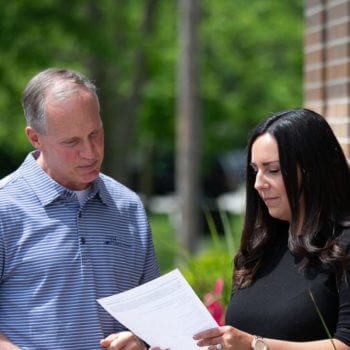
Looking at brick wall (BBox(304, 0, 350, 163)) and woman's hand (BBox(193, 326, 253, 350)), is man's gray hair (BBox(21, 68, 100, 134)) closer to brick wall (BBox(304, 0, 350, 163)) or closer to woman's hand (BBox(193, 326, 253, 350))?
woman's hand (BBox(193, 326, 253, 350))

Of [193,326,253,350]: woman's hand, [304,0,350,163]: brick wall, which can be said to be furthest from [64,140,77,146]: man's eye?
[304,0,350,163]: brick wall

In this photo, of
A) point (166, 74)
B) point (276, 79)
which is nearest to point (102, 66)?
point (166, 74)

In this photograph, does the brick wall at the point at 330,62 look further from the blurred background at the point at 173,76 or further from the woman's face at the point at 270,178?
the blurred background at the point at 173,76

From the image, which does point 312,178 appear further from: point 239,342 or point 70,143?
point 70,143

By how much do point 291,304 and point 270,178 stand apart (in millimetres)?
421

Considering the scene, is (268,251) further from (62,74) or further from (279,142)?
(62,74)

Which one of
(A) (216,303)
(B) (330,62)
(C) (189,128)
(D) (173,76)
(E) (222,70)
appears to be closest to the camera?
(A) (216,303)

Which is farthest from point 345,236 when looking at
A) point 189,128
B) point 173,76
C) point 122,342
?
point 173,76

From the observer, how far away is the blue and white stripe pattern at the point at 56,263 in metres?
3.10

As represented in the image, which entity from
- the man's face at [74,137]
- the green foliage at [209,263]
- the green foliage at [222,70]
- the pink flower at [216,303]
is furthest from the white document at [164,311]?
the green foliage at [222,70]

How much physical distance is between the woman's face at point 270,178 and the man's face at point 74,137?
0.53 m

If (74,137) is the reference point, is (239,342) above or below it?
below

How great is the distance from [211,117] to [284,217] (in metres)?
16.8

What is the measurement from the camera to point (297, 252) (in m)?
3.20
